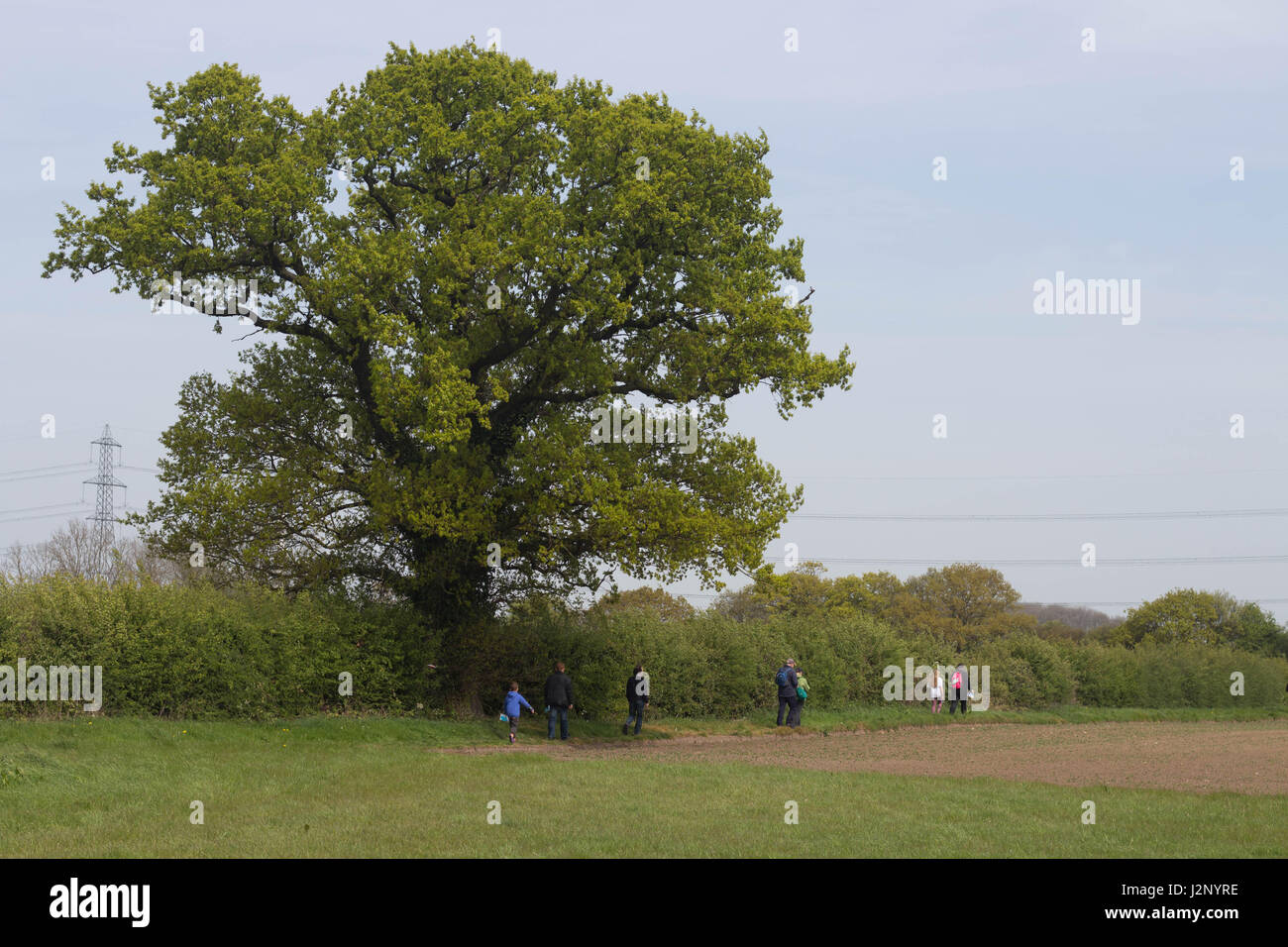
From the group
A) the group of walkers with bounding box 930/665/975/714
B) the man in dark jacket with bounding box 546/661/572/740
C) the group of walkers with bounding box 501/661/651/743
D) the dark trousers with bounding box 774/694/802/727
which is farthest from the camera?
the group of walkers with bounding box 930/665/975/714

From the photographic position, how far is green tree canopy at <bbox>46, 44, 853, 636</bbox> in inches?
1054

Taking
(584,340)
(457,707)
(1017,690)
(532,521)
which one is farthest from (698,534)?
(1017,690)

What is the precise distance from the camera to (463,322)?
29094mm

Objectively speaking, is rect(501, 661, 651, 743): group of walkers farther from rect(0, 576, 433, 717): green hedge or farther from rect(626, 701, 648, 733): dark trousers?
rect(0, 576, 433, 717): green hedge

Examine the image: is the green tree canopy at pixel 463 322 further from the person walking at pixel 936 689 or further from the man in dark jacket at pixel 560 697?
the person walking at pixel 936 689

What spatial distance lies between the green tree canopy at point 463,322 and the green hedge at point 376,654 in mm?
1723

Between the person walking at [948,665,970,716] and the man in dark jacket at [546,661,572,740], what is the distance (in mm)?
20046

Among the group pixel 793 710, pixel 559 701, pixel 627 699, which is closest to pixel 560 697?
pixel 559 701

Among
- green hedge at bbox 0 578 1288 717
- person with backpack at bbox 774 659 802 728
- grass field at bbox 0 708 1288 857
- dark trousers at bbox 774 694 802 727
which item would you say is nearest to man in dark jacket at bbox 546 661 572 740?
green hedge at bbox 0 578 1288 717

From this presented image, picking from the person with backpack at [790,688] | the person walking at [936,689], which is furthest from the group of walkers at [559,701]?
the person walking at [936,689]

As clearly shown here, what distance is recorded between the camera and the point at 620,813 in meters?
14.5

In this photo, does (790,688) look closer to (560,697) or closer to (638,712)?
(638,712)

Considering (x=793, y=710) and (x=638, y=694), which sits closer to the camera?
(x=638, y=694)

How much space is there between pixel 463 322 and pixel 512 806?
54.0 feet
